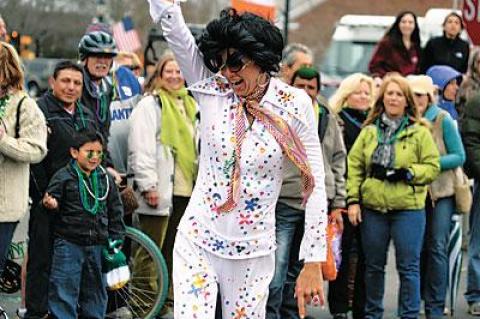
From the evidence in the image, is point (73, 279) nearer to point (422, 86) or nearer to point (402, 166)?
point (402, 166)

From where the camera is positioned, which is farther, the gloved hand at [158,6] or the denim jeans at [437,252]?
the denim jeans at [437,252]

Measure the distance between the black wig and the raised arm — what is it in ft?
0.17

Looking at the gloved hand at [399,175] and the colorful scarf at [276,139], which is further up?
the colorful scarf at [276,139]

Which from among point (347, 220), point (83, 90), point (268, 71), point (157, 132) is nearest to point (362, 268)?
point (347, 220)

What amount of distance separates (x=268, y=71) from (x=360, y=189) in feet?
13.1

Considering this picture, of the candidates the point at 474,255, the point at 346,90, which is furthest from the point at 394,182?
the point at 474,255

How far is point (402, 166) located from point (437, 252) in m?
1.09

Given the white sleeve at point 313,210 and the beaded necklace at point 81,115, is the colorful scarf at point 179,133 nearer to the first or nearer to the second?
the beaded necklace at point 81,115

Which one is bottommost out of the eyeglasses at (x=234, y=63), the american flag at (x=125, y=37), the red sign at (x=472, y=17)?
the american flag at (x=125, y=37)

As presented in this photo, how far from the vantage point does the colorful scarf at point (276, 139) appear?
5.94m

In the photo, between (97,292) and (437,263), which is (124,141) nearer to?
(97,292)

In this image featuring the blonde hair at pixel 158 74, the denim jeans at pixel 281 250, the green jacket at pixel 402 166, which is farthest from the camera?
the blonde hair at pixel 158 74

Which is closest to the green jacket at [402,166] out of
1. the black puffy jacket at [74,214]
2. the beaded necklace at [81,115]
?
the black puffy jacket at [74,214]

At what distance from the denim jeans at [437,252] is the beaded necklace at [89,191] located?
3011mm
